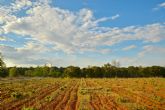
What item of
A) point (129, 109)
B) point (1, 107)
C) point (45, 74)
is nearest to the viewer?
point (129, 109)

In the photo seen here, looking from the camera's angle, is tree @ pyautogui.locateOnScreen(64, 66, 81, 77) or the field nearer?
the field

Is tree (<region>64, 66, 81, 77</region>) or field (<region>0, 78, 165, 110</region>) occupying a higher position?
tree (<region>64, 66, 81, 77</region>)

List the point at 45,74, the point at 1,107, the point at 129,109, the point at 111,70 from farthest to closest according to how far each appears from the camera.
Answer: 1. the point at 45,74
2. the point at 111,70
3. the point at 1,107
4. the point at 129,109

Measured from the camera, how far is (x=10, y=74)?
122m

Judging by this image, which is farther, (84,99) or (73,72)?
(73,72)

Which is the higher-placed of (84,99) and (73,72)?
(73,72)

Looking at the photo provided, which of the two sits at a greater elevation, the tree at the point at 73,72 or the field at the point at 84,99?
the tree at the point at 73,72

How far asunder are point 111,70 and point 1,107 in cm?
11456

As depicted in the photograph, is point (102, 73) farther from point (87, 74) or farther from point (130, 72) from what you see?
point (130, 72)

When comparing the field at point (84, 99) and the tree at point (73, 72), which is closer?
the field at point (84, 99)

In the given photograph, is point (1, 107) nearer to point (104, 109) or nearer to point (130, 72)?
point (104, 109)

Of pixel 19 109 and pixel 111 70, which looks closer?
pixel 19 109

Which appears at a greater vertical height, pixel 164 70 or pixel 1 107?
pixel 164 70

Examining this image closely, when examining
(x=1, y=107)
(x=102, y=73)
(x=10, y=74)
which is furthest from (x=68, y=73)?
(x=1, y=107)
